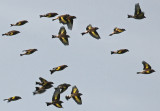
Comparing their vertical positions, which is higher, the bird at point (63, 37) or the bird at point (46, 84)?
the bird at point (63, 37)

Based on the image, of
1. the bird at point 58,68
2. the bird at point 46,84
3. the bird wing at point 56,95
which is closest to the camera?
the bird at point 58,68

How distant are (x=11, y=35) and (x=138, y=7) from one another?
17.1 meters

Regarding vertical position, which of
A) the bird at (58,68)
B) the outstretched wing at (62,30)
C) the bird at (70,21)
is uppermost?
the bird at (70,21)

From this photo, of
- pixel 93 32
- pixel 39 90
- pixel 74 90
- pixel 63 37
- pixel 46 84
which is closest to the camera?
pixel 39 90

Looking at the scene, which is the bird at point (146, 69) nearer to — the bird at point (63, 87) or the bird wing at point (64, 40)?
the bird at point (63, 87)

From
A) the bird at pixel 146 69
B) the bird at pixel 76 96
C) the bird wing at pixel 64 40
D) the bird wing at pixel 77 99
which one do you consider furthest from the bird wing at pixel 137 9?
the bird wing at pixel 77 99

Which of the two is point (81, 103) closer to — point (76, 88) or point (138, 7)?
point (76, 88)

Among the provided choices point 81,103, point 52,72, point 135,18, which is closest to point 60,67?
point 52,72

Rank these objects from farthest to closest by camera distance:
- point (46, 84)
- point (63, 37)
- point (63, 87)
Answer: point (63, 87)
point (63, 37)
point (46, 84)

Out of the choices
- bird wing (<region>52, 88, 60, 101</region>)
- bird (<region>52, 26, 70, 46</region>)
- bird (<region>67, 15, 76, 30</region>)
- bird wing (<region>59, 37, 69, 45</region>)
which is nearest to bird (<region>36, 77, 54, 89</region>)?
bird wing (<region>52, 88, 60, 101</region>)

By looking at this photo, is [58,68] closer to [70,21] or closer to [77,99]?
[77,99]

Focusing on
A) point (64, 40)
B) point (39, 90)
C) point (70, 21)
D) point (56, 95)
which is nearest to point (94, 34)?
point (70, 21)

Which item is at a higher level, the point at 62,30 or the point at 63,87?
the point at 62,30

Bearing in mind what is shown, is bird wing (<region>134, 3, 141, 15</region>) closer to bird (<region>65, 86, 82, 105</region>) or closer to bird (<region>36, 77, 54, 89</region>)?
bird (<region>65, 86, 82, 105</region>)
